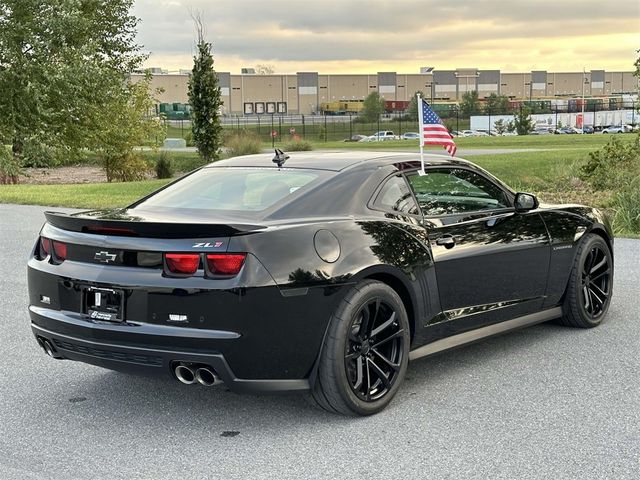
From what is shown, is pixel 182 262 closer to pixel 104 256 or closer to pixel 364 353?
pixel 104 256

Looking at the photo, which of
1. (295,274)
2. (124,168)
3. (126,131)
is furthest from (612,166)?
(124,168)

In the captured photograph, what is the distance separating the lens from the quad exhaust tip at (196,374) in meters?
4.10

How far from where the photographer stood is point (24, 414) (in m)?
4.65

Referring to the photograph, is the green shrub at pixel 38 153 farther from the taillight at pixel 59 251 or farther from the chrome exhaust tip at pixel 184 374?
the chrome exhaust tip at pixel 184 374

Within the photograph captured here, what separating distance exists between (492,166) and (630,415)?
1982 centimetres

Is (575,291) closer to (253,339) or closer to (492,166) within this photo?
(253,339)

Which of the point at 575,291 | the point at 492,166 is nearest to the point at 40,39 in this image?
the point at 492,166

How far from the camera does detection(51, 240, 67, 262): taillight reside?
4547mm

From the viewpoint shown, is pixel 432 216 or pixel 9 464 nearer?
pixel 9 464

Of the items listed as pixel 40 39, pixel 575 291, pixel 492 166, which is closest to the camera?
pixel 575 291

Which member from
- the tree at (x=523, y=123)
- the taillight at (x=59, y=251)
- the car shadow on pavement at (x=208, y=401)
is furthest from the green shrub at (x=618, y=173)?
the tree at (x=523, y=123)

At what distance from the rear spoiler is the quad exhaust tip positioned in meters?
0.67

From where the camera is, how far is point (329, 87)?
5842 inches

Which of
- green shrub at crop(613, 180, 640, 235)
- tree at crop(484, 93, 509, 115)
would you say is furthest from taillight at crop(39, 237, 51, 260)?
tree at crop(484, 93, 509, 115)
